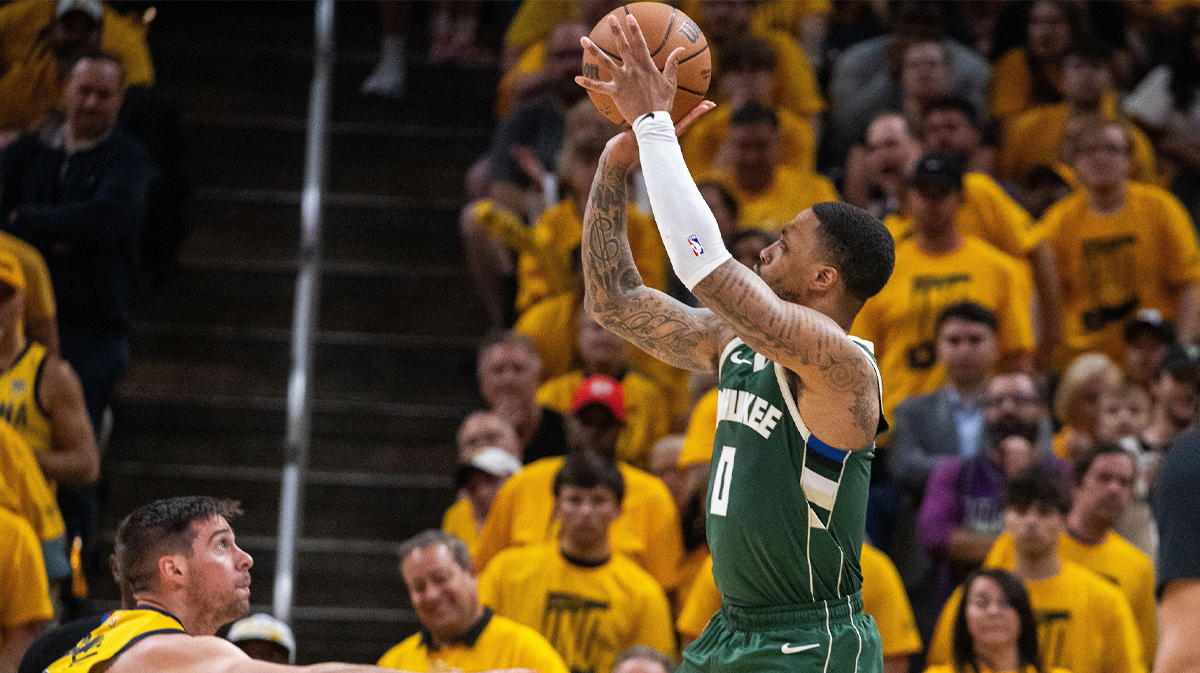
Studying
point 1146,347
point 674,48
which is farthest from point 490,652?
point 1146,347

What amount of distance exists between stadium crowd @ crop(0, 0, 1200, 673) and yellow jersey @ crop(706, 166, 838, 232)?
0.03 m

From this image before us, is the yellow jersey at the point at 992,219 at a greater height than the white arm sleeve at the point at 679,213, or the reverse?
the yellow jersey at the point at 992,219

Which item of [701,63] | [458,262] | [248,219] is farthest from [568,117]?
[701,63]

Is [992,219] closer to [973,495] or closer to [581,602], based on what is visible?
[973,495]

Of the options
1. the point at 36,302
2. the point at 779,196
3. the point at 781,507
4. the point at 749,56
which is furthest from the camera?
the point at 749,56

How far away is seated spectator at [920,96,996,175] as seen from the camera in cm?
920

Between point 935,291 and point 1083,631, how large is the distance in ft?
7.70

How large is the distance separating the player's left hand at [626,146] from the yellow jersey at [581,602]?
3096 mm

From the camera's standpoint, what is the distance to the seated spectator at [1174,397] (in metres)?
7.68

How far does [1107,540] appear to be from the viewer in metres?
6.99

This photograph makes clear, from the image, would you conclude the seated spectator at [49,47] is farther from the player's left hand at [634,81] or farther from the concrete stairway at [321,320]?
the player's left hand at [634,81]

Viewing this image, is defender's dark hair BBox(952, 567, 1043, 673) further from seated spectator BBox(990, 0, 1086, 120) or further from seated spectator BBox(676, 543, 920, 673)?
seated spectator BBox(990, 0, 1086, 120)

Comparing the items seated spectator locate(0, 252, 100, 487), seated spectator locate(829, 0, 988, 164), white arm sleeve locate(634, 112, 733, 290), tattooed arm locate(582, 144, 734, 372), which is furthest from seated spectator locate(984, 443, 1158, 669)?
seated spectator locate(0, 252, 100, 487)

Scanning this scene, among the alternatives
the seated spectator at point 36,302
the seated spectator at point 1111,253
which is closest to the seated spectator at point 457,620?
the seated spectator at point 36,302
